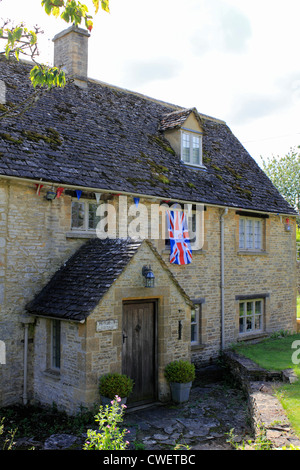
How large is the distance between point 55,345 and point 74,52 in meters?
10.2

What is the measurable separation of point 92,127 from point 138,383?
7833 mm

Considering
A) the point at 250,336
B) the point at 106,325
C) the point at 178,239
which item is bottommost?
the point at 250,336

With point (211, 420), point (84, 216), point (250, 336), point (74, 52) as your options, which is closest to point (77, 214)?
point (84, 216)

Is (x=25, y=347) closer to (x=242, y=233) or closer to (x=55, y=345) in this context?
(x=55, y=345)

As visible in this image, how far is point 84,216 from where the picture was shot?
38.2 ft

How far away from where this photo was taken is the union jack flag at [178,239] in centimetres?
1327

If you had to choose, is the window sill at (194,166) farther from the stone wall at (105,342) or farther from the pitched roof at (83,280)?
the stone wall at (105,342)

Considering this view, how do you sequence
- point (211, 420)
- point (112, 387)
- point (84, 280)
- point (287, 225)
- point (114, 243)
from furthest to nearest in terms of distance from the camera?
point (287, 225)
point (114, 243)
point (84, 280)
point (211, 420)
point (112, 387)

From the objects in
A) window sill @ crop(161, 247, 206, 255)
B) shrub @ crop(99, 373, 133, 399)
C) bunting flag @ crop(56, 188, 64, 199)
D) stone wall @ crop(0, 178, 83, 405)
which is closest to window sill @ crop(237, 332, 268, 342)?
window sill @ crop(161, 247, 206, 255)

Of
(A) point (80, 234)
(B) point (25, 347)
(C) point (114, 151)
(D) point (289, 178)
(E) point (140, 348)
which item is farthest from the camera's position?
(D) point (289, 178)

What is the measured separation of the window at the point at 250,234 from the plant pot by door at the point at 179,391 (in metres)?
6.99

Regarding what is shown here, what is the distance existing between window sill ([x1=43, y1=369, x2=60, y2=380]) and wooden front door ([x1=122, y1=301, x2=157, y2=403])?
58.8 inches
